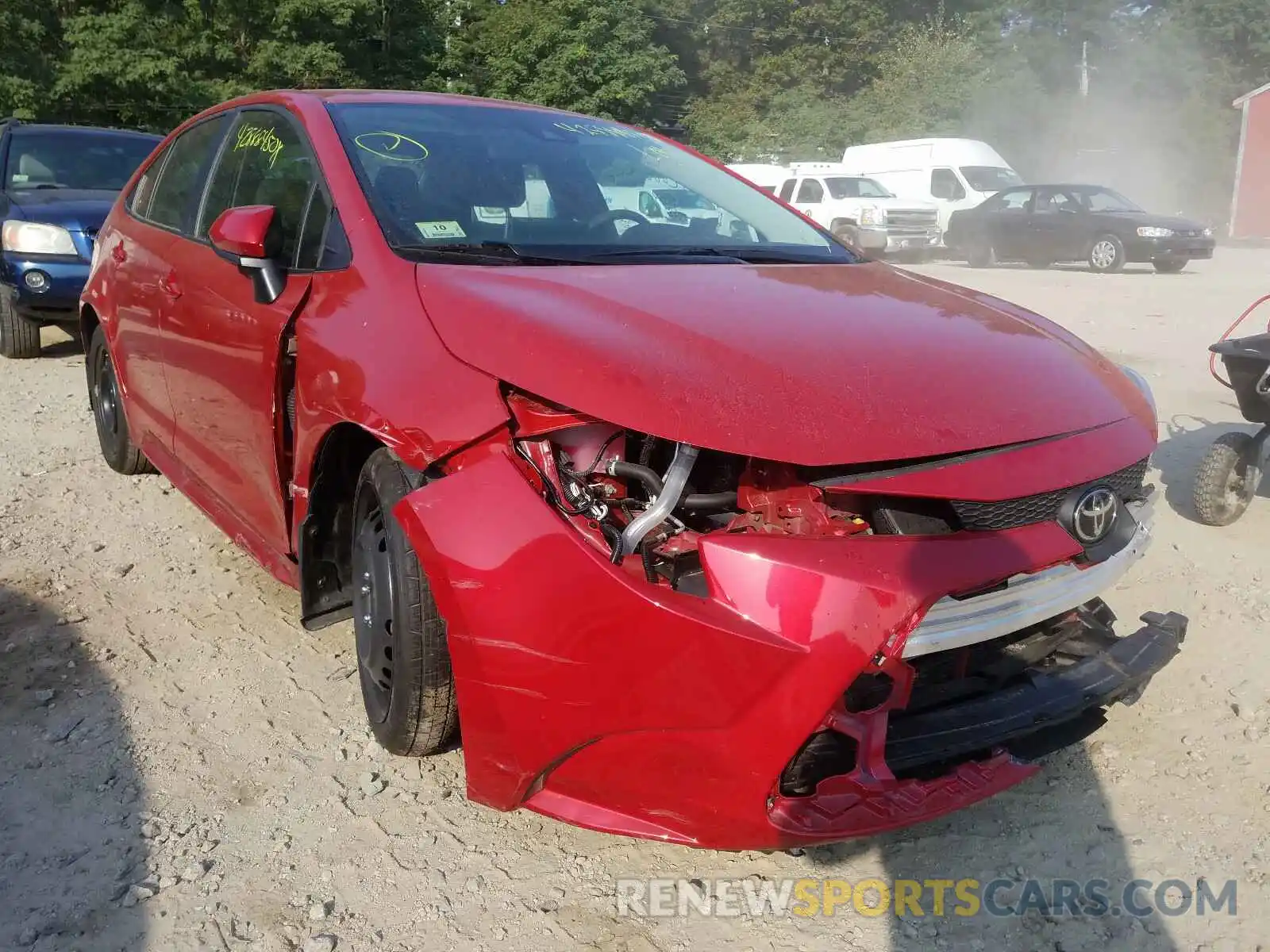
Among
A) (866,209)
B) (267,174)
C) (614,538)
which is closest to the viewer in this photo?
(614,538)

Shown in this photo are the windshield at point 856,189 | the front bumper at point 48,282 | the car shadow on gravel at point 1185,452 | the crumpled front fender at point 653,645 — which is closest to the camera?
the crumpled front fender at point 653,645

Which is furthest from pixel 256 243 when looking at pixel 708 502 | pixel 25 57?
pixel 25 57

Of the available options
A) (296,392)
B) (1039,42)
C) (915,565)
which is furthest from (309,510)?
(1039,42)

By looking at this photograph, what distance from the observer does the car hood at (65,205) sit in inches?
287

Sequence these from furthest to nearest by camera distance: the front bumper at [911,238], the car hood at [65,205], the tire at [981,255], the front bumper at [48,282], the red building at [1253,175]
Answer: the red building at [1253,175] < the front bumper at [911,238] < the tire at [981,255] < the car hood at [65,205] < the front bumper at [48,282]

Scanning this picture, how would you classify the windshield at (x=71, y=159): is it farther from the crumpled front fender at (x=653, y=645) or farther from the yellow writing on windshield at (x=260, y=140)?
the crumpled front fender at (x=653, y=645)

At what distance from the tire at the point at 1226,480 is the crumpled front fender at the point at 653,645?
2.98m

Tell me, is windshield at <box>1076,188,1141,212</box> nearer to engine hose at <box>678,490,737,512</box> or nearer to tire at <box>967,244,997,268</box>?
tire at <box>967,244,997,268</box>

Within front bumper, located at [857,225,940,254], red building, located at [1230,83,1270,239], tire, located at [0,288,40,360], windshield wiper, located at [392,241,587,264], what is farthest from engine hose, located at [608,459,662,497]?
red building, located at [1230,83,1270,239]

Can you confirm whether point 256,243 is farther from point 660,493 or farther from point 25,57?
point 25,57

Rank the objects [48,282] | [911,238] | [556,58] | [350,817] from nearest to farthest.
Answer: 1. [350,817]
2. [48,282]
3. [911,238]
4. [556,58]

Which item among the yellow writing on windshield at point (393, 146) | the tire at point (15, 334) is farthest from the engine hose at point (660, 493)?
the tire at point (15, 334)

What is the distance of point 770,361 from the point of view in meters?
2.14

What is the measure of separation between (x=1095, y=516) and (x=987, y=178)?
71.7 feet
